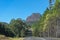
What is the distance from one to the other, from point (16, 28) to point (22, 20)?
9.21 metres

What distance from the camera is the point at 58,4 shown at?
77.3 metres

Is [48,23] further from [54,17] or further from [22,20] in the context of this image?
[22,20]

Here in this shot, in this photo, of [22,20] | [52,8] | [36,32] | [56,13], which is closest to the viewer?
[56,13]

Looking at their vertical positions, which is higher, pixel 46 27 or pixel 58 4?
pixel 58 4

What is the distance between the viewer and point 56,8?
77.1 meters

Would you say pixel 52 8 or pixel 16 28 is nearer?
pixel 52 8

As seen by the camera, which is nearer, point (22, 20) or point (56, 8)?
point (56, 8)

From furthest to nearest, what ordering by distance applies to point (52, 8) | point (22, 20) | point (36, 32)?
point (22, 20) → point (36, 32) → point (52, 8)

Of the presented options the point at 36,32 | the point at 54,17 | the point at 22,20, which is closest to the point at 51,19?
the point at 54,17

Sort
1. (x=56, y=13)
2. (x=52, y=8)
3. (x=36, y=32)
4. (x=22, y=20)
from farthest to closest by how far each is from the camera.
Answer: (x=22, y=20)
(x=36, y=32)
(x=52, y=8)
(x=56, y=13)

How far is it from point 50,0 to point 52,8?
334 cm

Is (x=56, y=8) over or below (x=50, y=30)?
over

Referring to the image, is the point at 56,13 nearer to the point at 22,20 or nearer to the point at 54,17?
the point at 54,17

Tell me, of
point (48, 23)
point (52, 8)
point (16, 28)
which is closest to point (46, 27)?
point (48, 23)
